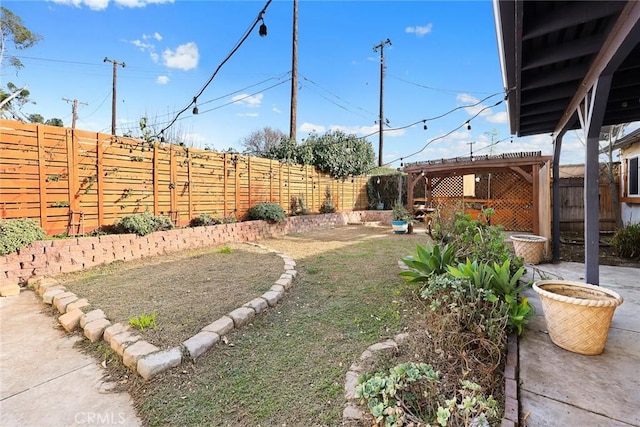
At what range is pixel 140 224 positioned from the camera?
16.3 feet

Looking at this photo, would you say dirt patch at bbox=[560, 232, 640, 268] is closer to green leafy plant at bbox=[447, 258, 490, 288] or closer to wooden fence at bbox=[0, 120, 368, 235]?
green leafy plant at bbox=[447, 258, 490, 288]

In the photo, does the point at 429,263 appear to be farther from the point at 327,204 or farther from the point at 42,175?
the point at 327,204

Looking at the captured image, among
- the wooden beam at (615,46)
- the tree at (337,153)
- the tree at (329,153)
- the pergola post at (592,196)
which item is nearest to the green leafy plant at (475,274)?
the pergola post at (592,196)

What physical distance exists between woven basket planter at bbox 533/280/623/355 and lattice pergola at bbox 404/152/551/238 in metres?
4.80

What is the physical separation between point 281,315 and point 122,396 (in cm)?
140

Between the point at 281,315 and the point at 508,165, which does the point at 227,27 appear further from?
the point at 508,165

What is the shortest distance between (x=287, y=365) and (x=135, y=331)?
1.38 metres

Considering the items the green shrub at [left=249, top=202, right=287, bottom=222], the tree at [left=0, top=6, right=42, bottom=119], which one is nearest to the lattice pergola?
the green shrub at [left=249, top=202, right=287, bottom=222]

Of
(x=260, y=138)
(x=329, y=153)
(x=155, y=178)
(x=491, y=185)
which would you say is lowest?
(x=155, y=178)

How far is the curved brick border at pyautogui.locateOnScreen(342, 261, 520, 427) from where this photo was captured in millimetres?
1380

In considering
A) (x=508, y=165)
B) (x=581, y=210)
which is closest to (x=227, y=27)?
(x=508, y=165)

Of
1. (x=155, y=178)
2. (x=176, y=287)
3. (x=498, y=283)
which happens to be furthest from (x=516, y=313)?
(x=155, y=178)

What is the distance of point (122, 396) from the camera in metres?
1.76

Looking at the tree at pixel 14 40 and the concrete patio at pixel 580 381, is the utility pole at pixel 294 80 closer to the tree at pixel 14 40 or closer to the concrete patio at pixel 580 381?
the concrete patio at pixel 580 381
